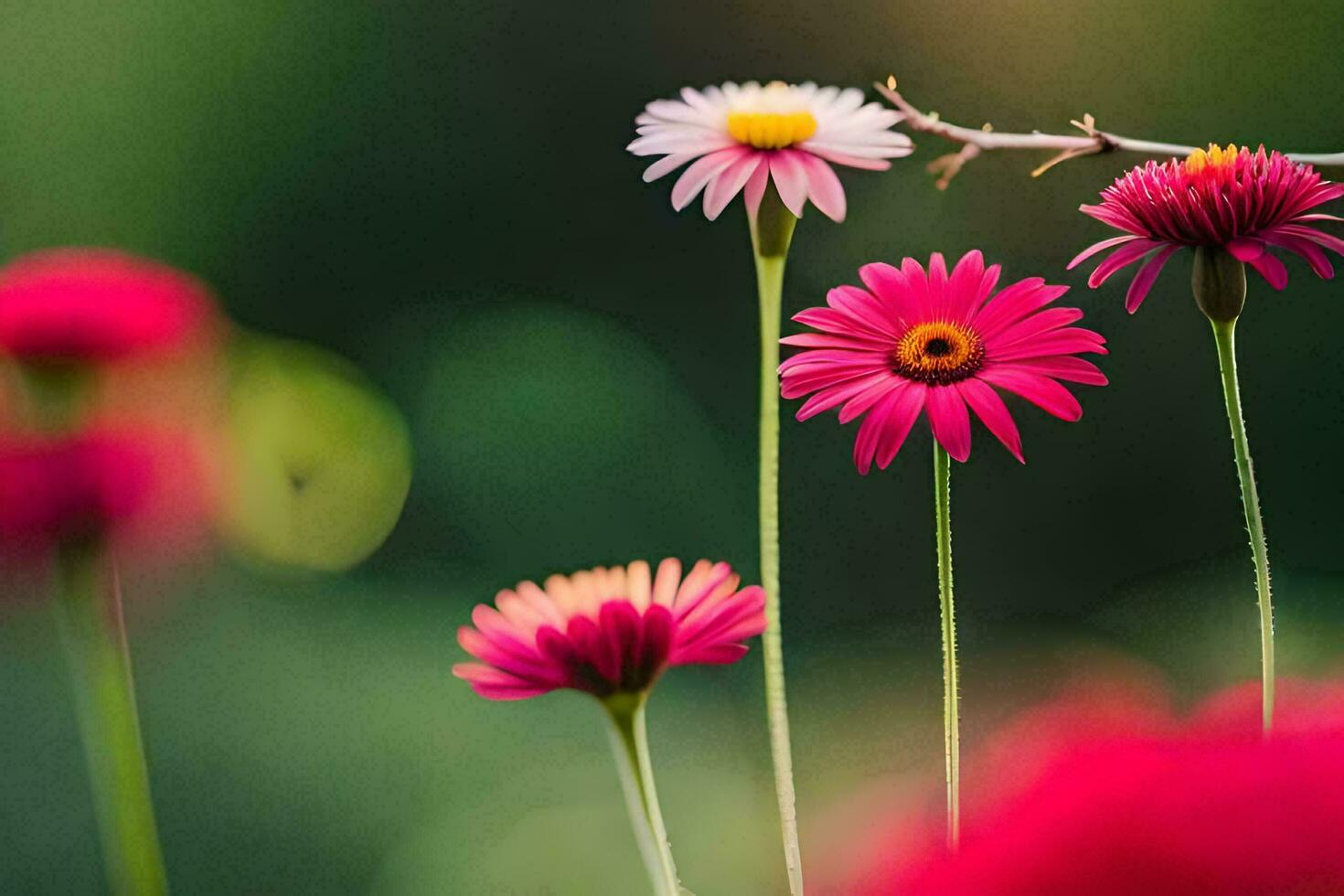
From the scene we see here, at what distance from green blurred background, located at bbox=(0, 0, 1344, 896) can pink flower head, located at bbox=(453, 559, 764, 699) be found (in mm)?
287

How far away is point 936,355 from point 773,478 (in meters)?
0.04

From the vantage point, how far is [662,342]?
690 millimetres

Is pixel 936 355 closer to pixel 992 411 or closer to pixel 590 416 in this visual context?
pixel 992 411

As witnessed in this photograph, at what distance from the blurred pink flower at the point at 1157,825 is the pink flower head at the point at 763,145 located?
14 cm

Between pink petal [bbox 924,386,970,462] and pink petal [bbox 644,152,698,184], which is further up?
pink petal [bbox 644,152,698,184]

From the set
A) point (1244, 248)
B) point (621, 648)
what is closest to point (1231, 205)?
point (1244, 248)

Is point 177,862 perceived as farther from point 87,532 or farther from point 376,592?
point 87,532

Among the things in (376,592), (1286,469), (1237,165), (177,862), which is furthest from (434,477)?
(1237,165)

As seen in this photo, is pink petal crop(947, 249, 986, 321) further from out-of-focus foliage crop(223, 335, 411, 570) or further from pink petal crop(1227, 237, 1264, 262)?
out-of-focus foliage crop(223, 335, 411, 570)

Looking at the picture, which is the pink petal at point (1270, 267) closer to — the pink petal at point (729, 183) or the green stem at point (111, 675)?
the pink petal at point (729, 183)

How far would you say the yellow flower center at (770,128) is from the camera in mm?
239

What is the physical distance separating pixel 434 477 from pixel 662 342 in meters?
0.13

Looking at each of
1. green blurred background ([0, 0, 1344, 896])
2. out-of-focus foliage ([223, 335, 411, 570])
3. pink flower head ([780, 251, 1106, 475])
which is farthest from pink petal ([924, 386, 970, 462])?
out-of-focus foliage ([223, 335, 411, 570])

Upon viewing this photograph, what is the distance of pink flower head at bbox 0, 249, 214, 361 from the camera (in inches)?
9.1
